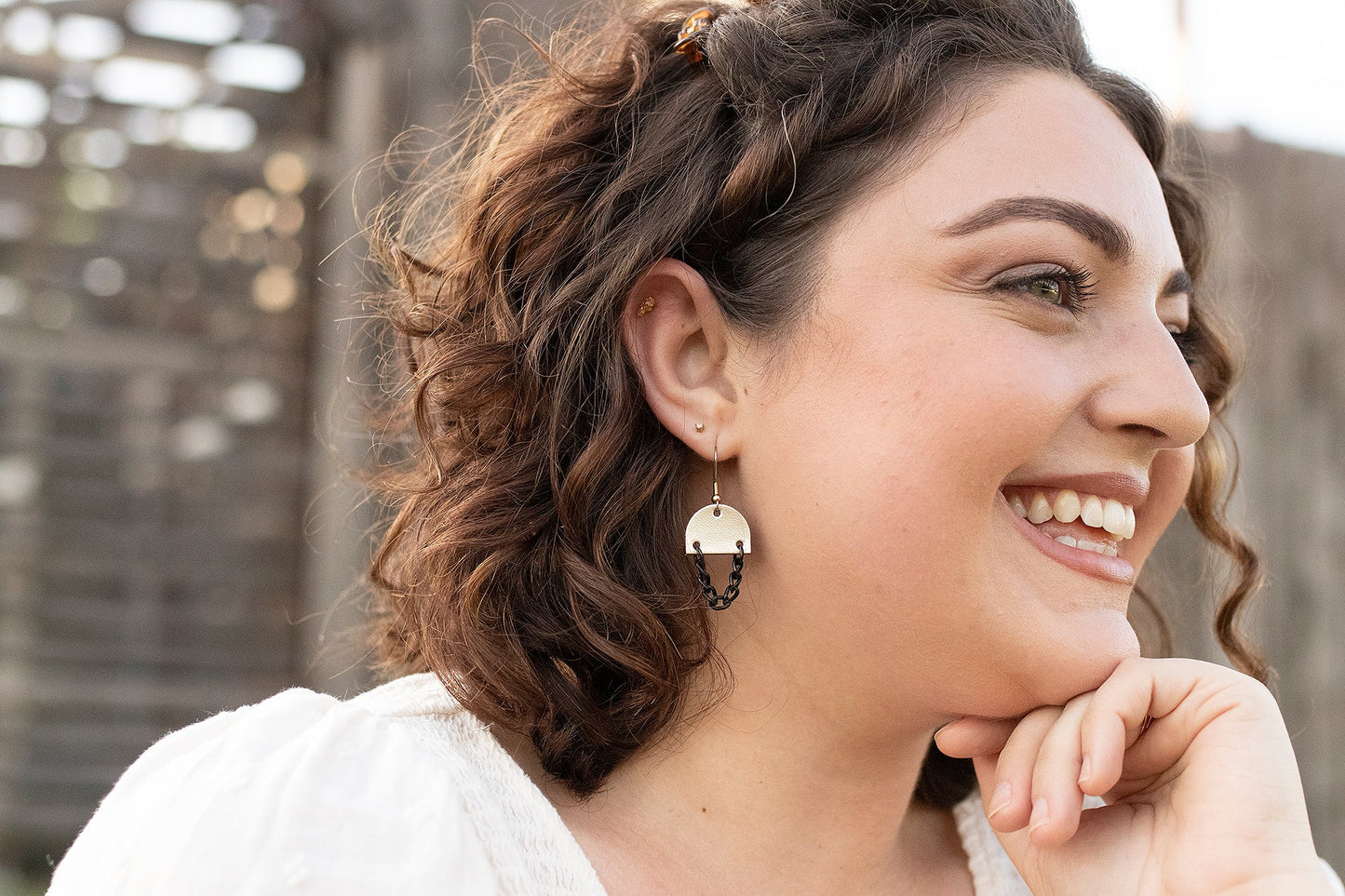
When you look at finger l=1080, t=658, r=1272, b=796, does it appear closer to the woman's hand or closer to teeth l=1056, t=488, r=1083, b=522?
the woman's hand

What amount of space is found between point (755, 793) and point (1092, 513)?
563 millimetres

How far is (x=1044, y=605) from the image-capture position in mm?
1434

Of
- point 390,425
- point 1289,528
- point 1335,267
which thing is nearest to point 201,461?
point 390,425

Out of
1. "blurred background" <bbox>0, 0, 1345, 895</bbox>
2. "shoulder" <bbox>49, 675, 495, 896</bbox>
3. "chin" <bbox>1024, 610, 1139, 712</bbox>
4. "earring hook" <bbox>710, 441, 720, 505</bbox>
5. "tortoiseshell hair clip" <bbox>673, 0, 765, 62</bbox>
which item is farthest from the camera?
"blurred background" <bbox>0, 0, 1345, 895</bbox>

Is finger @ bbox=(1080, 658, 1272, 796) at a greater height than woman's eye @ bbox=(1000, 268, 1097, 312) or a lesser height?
lesser

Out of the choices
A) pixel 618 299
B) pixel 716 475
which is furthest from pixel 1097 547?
pixel 618 299

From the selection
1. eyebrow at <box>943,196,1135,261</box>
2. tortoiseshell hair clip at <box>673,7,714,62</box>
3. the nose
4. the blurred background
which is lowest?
the blurred background

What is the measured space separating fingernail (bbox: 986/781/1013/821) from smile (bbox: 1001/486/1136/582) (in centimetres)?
28

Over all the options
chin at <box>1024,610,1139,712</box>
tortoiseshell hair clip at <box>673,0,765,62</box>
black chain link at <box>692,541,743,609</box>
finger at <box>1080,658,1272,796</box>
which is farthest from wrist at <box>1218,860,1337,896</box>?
tortoiseshell hair clip at <box>673,0,765,62</box>

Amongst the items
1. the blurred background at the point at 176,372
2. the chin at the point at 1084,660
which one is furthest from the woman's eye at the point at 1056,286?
the blurred background at the point at 176,372

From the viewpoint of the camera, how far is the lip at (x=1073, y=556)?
144 cm

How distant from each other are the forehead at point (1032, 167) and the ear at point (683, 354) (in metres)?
0.28

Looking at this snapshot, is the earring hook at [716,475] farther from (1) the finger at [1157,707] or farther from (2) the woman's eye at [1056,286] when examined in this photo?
(1) the finger at [1157,707]

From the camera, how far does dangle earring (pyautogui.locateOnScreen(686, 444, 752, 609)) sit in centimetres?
152
